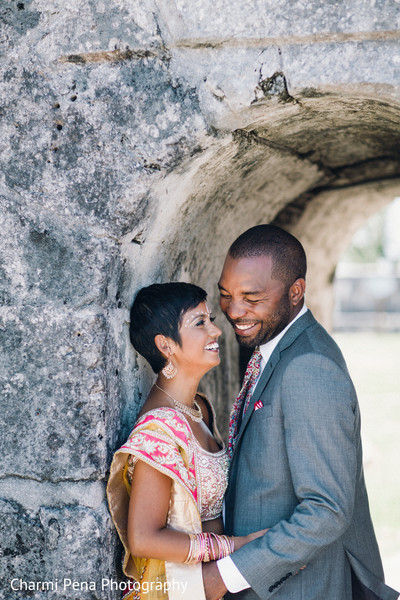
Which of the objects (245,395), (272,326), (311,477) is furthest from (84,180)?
(311,477)

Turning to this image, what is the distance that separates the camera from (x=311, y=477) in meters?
2.06

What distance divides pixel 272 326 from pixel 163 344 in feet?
1.33

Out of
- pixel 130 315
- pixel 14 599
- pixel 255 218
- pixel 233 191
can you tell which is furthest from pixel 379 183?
pixel 14 599

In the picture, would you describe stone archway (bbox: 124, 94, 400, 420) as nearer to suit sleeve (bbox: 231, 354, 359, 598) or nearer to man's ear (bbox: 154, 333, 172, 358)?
man's ear (bbox: 154, 333, 172, 358)

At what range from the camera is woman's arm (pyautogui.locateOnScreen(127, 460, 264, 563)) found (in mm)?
2029

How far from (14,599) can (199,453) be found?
748mm

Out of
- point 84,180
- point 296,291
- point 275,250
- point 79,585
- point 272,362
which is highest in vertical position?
point 84,180

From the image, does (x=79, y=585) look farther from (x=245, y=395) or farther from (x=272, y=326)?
(x=272, y=326)

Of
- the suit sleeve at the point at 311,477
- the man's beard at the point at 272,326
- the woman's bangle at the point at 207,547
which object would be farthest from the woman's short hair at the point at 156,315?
the woman's bangle at the point at 207,547

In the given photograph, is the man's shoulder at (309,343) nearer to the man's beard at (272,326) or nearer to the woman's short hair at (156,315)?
the man's beard at (272,326)

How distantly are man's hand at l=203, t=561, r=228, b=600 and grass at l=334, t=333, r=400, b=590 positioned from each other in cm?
243

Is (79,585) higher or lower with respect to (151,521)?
lower

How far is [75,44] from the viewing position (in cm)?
207

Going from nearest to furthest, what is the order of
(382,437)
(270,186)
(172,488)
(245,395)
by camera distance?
1. (172,488)
2. (245,395)
3. (270,186)
4. (382,437)
